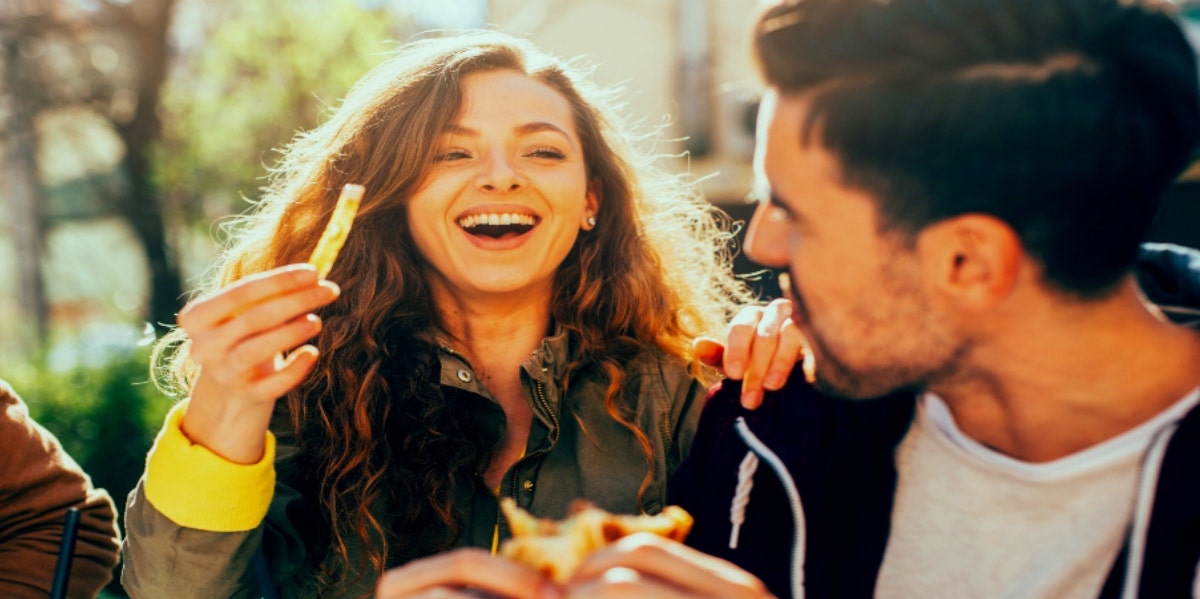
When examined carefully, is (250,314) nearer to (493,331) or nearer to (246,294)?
(246,294)

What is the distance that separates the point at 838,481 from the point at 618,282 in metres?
1.14

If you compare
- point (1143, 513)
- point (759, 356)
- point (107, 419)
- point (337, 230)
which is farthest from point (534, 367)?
point (107, 419)

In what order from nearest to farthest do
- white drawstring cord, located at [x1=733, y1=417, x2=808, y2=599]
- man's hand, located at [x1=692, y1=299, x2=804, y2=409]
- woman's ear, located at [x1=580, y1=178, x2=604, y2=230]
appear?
white drawstring cord, located at [x1=733, y1=417, x2=808, y2=599]
man's hand, located at [x1=692, y1=299, x2=804, y2=409]
woman's ear, located at [x1=580, y1=178, x2=604, y2=230]

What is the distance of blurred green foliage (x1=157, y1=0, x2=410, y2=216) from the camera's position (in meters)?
10.3

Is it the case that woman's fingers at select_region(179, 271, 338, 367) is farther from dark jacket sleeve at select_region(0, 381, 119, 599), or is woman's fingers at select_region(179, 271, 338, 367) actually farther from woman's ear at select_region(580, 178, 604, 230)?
woman's ear at select_region(580, 178, 604, 230)

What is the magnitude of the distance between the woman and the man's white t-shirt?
797 millimetres

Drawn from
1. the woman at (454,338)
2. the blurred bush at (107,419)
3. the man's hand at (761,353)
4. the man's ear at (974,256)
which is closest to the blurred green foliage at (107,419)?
the blurred bush at (107,419)

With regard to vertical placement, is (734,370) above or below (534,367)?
above

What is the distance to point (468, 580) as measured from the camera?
1405 millimetres

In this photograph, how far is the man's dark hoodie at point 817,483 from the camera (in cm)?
196

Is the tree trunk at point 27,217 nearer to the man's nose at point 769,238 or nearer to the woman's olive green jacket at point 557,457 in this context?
the woman's olive green jacket at point 557,457

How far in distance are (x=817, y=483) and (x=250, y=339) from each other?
1.03 metres

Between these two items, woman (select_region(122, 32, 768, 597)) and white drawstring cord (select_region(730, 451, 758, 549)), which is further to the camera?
woman (select_region(122, 32, 768, 597))

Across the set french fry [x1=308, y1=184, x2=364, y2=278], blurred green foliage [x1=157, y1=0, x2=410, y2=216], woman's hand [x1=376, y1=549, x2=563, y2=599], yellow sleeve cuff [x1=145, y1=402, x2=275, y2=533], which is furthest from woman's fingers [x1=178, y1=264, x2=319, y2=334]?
blurred green foliage [x1=157, y1=0, x2=410, y2=216]
